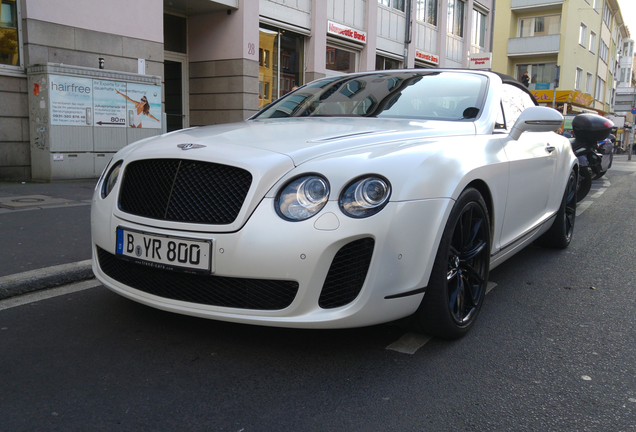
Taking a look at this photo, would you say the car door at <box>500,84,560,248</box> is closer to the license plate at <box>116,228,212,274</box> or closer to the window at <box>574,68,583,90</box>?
the license plate at <box>116,228,212,274</box>

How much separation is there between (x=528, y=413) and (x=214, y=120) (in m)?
13.4

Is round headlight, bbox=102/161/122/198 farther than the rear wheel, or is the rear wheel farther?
the rear wheel

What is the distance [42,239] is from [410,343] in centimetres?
352

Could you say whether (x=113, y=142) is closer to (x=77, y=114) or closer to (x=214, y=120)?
(x=77, y=114)

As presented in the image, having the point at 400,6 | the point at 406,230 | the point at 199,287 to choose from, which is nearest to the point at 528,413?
the point at 406,230

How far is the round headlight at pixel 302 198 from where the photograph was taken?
2390mm

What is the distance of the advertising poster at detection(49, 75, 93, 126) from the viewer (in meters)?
9.64

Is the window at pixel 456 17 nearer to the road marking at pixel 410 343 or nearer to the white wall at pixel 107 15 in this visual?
the white wall at pixel 107 15

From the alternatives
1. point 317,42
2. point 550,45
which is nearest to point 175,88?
point 317,42

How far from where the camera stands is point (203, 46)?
574 inches

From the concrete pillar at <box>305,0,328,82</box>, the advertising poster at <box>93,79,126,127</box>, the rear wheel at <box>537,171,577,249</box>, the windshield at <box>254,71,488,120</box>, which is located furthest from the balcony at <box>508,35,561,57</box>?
the windshield at <box>254,71,488,120</box>

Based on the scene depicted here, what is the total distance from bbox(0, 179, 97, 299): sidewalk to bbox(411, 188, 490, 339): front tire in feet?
8.09

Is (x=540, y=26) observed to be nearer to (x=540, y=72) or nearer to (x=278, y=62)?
(x=540, y=72)

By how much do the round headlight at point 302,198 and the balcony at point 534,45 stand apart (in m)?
43.1
